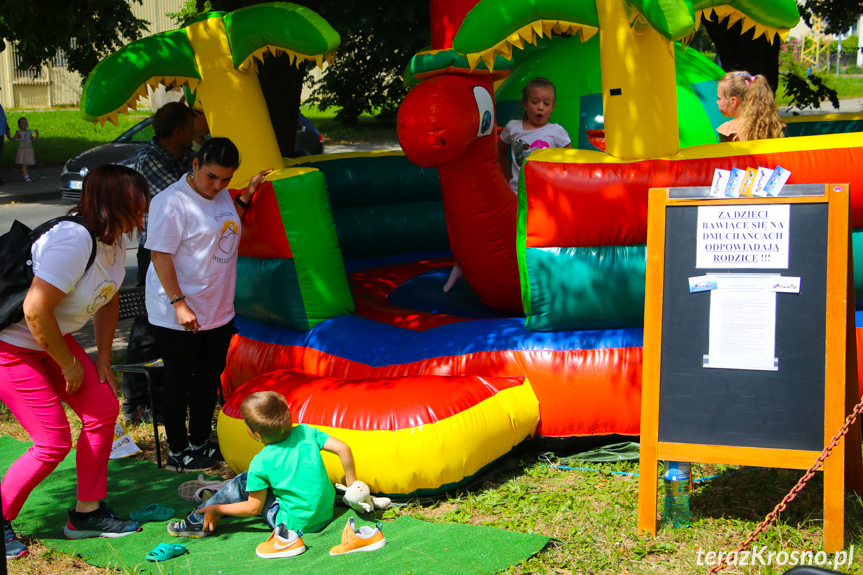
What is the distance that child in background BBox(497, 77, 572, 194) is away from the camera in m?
5.20

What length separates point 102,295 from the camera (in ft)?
→ 11.6

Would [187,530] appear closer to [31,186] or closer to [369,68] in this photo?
[31,186]

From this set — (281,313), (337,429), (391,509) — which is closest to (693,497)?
(391,509)

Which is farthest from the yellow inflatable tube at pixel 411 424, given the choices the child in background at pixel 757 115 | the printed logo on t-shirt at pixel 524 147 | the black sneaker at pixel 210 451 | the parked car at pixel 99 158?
the parked car at pixel 99 158

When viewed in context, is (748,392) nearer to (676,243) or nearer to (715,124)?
(676,243)

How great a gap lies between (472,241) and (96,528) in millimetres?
2534

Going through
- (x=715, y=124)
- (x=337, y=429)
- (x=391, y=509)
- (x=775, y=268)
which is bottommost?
(x=391, y=509)

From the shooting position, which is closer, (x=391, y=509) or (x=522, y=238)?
(x=391, y=509)

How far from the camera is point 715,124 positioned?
223 inches

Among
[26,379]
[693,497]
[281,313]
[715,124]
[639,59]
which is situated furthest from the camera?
[715,124]

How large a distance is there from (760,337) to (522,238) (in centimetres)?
139

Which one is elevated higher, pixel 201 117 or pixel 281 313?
pixel 201 117

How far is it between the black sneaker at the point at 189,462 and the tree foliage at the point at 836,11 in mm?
8466

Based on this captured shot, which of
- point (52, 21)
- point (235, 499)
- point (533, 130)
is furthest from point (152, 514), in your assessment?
point (52, 21)
